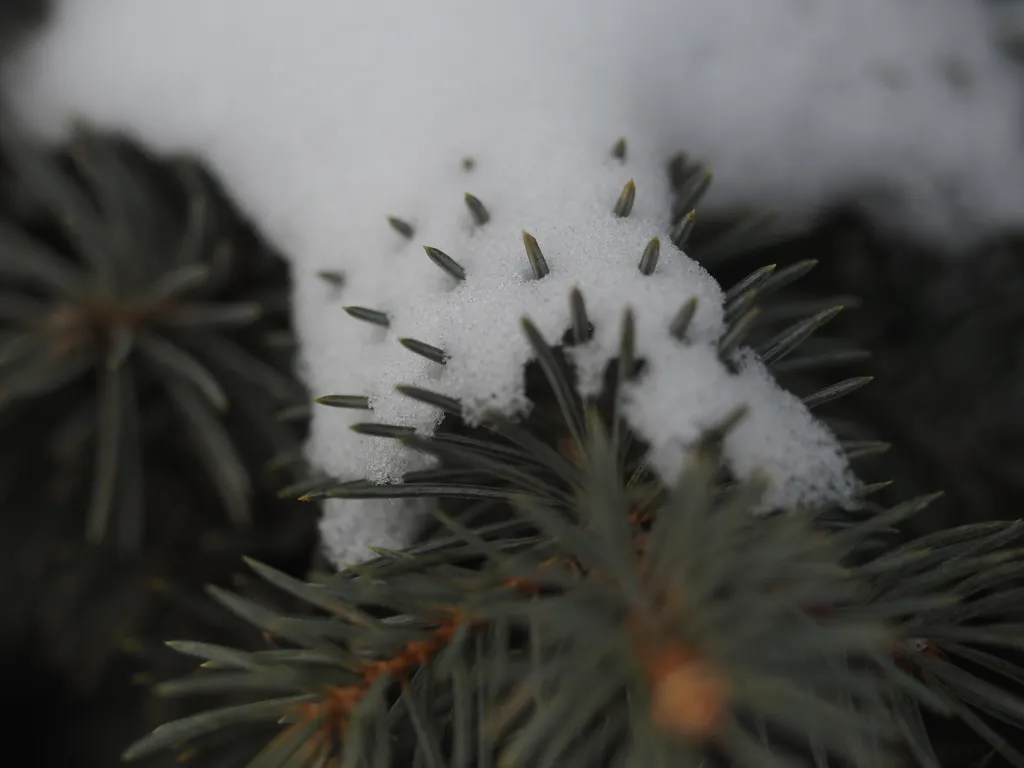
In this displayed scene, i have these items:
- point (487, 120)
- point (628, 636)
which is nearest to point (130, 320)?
point (487, 120)

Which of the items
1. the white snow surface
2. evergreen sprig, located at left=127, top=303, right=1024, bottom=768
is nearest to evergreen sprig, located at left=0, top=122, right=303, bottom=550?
the white snow surface

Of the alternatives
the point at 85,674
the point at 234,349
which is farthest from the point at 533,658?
the point at 85,674

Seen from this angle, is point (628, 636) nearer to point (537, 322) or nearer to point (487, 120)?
point (537, 322)

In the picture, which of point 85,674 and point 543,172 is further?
point 85,674

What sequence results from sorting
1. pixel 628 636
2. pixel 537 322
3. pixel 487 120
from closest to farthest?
pixel 628 636 < pixel 537 322 < pixel 487 120

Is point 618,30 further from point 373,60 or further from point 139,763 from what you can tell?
point 139,763

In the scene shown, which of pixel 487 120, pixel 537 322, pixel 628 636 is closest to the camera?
pixel 628 636

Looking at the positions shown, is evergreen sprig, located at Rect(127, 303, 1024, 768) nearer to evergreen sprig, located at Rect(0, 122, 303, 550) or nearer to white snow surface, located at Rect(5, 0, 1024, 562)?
white snow surface, located at Rect(5, 0, 1024, 562)

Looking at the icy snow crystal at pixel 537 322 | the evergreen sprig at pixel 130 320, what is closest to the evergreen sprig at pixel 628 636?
the icy snow crystal at pixel 537 322
